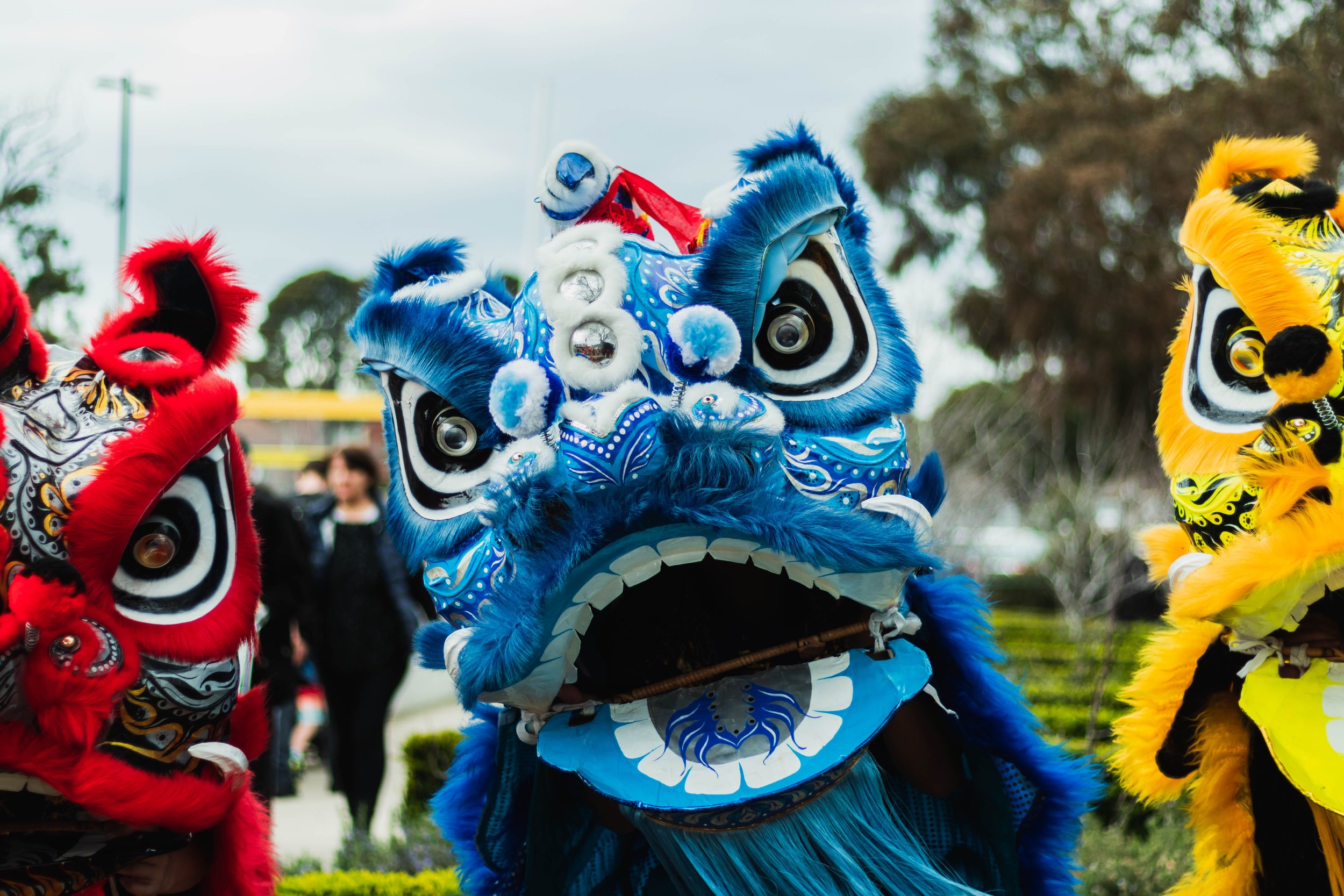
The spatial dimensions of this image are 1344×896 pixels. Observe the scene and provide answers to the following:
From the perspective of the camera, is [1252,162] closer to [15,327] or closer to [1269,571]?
[1269,571]

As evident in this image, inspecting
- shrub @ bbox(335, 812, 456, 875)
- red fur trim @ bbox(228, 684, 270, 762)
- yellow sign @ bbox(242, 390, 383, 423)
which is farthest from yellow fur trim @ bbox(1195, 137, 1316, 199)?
yellow sign @ bbox(242, 390, 383, 423)

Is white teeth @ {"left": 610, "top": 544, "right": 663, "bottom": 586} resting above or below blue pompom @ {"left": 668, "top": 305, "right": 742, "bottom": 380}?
below

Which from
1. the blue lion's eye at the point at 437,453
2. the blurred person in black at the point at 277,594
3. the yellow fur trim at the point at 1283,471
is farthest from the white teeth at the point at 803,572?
the blurred person in black at the point at 277,594

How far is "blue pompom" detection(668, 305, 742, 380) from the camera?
2031 millimetres

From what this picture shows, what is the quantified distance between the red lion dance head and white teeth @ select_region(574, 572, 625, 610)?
65 centimetres

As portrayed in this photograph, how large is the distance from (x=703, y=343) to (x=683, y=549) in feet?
1.09

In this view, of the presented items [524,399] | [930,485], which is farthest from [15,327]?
[930,485]

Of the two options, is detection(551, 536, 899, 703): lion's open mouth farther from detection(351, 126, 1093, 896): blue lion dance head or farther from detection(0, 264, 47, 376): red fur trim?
detection(0, 264, 47, 376): red fur trim

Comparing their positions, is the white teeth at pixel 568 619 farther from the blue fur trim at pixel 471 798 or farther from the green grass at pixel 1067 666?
the green grass at pixel 1067 666

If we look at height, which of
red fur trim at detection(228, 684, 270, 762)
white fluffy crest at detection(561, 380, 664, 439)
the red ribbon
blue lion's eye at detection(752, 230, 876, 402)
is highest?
the red ribbon

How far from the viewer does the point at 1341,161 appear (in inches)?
445

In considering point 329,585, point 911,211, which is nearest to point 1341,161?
point 911,211

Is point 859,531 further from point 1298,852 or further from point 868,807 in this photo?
point 1298,852

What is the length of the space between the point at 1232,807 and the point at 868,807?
1000 mm
